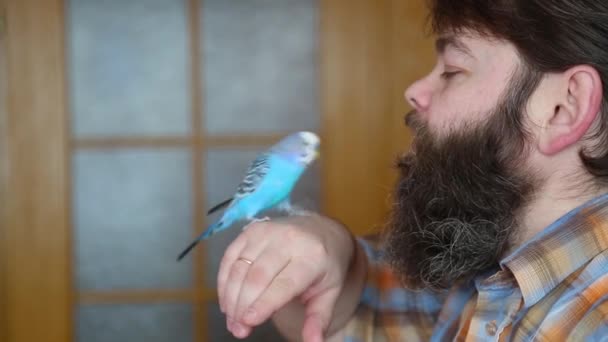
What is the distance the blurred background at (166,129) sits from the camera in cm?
209

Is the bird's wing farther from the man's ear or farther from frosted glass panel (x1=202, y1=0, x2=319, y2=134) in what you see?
frosted glass panel (x1=202, y1=0, x2=319, y2=134)

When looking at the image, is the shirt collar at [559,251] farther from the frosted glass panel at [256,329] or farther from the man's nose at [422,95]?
the frosted glass panel at [256,329]

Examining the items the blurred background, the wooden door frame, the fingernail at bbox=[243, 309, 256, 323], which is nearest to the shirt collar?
the fingernail at bbox=[243, 309, 256, 323]

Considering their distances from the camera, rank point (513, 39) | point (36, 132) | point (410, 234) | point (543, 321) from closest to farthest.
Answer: point (543, 321) < point (513, 39) < point (410, 234) < point (36, 132)

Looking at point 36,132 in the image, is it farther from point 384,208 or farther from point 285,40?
point 384,208

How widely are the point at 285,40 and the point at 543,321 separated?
56.3 inches

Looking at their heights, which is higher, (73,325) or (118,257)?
(118,257)

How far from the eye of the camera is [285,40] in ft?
6.98

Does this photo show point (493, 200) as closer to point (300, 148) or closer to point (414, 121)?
point (414, 121)

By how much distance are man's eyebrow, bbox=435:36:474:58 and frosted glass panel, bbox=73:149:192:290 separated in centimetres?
126

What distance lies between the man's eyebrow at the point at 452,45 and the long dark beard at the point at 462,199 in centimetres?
8

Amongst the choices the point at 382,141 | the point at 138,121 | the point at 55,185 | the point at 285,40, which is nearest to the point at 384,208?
the point at 382,141

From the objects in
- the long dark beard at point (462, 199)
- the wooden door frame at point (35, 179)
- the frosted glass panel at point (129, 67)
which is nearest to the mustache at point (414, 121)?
the long dark beard at point (462, 199)

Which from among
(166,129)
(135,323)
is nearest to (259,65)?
(166,129)
